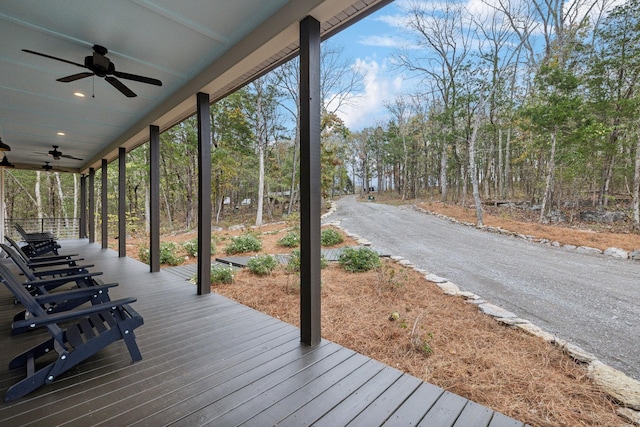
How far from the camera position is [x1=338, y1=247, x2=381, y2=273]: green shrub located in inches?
199

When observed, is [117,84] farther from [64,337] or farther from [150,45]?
[64,337]

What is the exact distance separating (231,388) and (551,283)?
5317mm

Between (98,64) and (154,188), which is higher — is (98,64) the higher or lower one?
the higher one

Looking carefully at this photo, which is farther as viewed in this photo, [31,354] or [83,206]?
[83,206]

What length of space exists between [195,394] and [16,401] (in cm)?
105

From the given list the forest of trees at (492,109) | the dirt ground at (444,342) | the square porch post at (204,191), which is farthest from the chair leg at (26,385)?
the forest of trees at (492,109)

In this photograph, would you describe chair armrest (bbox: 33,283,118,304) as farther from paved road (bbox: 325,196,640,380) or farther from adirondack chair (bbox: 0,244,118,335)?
paved road (bbox: 325,196,640,380)

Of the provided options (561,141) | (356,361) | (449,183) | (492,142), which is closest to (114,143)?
(356,361)

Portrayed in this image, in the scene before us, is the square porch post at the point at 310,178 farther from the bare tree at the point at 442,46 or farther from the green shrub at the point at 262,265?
the bare tree at the point at 442,46

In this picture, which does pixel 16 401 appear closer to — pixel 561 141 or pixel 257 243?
pixel 257 243

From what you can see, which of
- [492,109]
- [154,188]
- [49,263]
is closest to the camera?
[49,263]

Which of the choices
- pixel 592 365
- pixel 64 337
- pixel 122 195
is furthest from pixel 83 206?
pixel 592 365

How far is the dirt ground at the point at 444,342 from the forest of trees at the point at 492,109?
828 centimetres

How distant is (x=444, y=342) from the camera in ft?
8.96
